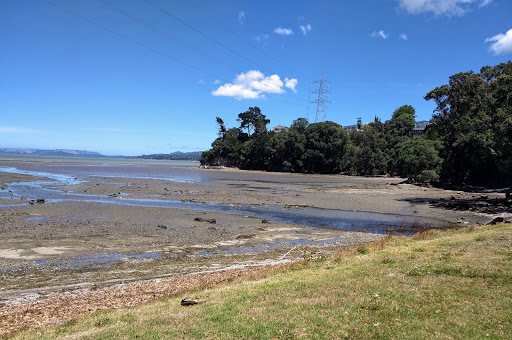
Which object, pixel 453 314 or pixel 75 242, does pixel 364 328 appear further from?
pixel 75 242

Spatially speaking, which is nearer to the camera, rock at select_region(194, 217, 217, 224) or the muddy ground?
the muddy ground

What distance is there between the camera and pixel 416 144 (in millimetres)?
75875

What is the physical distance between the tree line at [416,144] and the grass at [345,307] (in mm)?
31013

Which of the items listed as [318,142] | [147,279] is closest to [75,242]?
[147,279]

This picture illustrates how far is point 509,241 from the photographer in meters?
13.6

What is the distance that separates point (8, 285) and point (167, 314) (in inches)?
303

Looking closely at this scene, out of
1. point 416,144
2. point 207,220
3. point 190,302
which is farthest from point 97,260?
point 416,144

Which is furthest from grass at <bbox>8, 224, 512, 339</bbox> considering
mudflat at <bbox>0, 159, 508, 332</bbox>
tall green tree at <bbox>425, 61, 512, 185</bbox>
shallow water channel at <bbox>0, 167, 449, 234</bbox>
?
tall green tree at <bbox>425, 61, 512, 185</bbox>

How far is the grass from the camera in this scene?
6.77 meters

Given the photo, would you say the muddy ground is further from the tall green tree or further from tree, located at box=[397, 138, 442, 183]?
tree, located at box=[397, 138, 442, 183]

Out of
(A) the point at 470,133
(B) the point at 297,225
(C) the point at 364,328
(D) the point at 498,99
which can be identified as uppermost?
(D) the point at 498,99

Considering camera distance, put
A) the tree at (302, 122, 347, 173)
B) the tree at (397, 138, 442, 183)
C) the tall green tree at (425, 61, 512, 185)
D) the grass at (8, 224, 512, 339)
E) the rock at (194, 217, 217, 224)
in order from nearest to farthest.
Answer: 1. the grass at (8, 224, 512, 339)
2. the rock at (194, 217, 217, 224)
3. the tall green tree at (425, 61, 512, 185)
4. the tree at (397, 138, 442, 183)
5. the tree at (302, 122, 347, 173)

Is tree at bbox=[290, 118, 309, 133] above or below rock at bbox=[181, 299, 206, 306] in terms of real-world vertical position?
above

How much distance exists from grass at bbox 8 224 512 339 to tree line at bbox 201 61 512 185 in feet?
102
